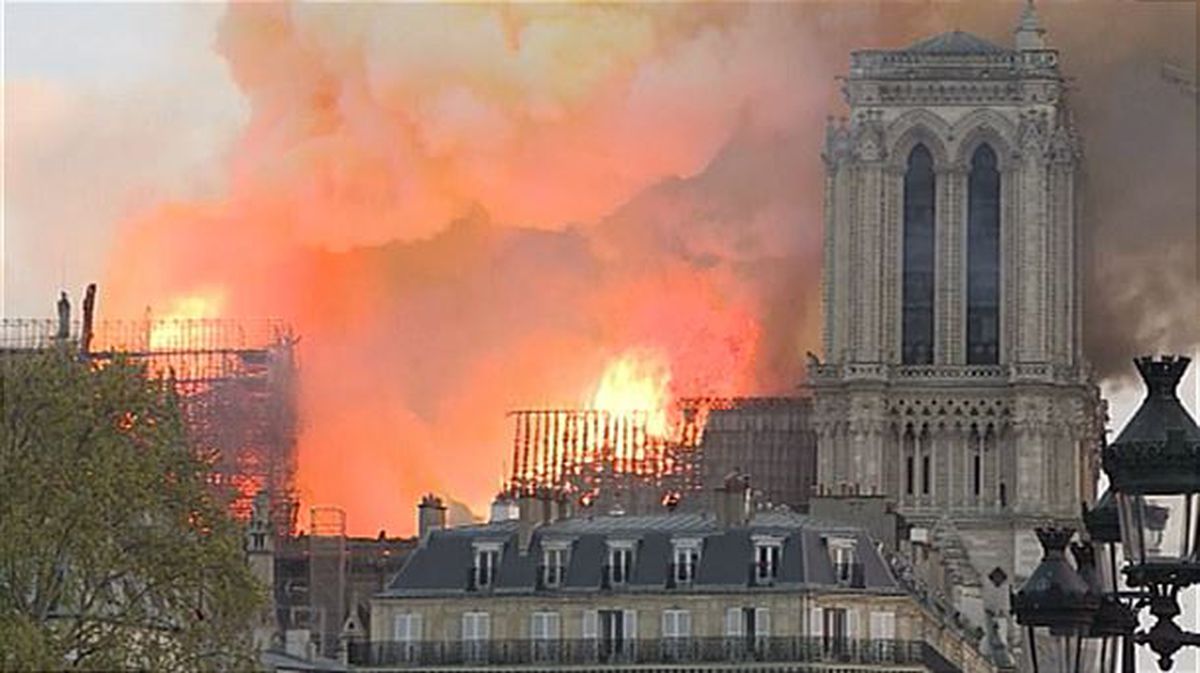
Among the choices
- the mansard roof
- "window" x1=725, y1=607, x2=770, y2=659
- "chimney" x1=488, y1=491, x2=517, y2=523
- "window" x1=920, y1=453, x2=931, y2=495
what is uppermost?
the mansard roof

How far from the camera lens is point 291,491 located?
600 feet

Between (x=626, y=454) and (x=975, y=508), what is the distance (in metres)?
17.2

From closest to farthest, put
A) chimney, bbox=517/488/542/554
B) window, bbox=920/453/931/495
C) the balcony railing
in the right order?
the balcony railing → chimney, bbox=517/488/542/554 → window, bbox=920/453/931/495

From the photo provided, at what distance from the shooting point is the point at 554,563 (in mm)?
132625

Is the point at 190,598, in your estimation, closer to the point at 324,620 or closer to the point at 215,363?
the point at 324,620

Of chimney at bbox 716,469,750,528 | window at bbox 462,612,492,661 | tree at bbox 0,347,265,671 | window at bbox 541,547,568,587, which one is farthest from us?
window at bbox 541,547,568,587

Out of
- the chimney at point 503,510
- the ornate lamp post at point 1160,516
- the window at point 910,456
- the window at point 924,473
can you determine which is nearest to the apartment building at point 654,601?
the chimney at point 503,510

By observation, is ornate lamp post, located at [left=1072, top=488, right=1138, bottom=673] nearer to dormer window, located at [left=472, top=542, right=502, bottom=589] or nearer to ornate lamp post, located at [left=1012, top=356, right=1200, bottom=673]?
ornate lamp post, located at [left=1012, top=356, right=1200, bottom=673]

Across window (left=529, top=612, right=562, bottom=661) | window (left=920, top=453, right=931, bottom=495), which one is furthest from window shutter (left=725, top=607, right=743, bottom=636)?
window (left=920, top=453, right=931, bottom=495)

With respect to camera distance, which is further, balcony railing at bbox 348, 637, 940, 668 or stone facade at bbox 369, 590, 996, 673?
stone facade at bbox 369, 590, 996, 673

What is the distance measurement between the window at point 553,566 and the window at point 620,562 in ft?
3.75

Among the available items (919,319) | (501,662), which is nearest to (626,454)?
(919,319)

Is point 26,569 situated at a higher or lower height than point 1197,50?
lower

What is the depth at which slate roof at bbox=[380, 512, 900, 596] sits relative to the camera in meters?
130
